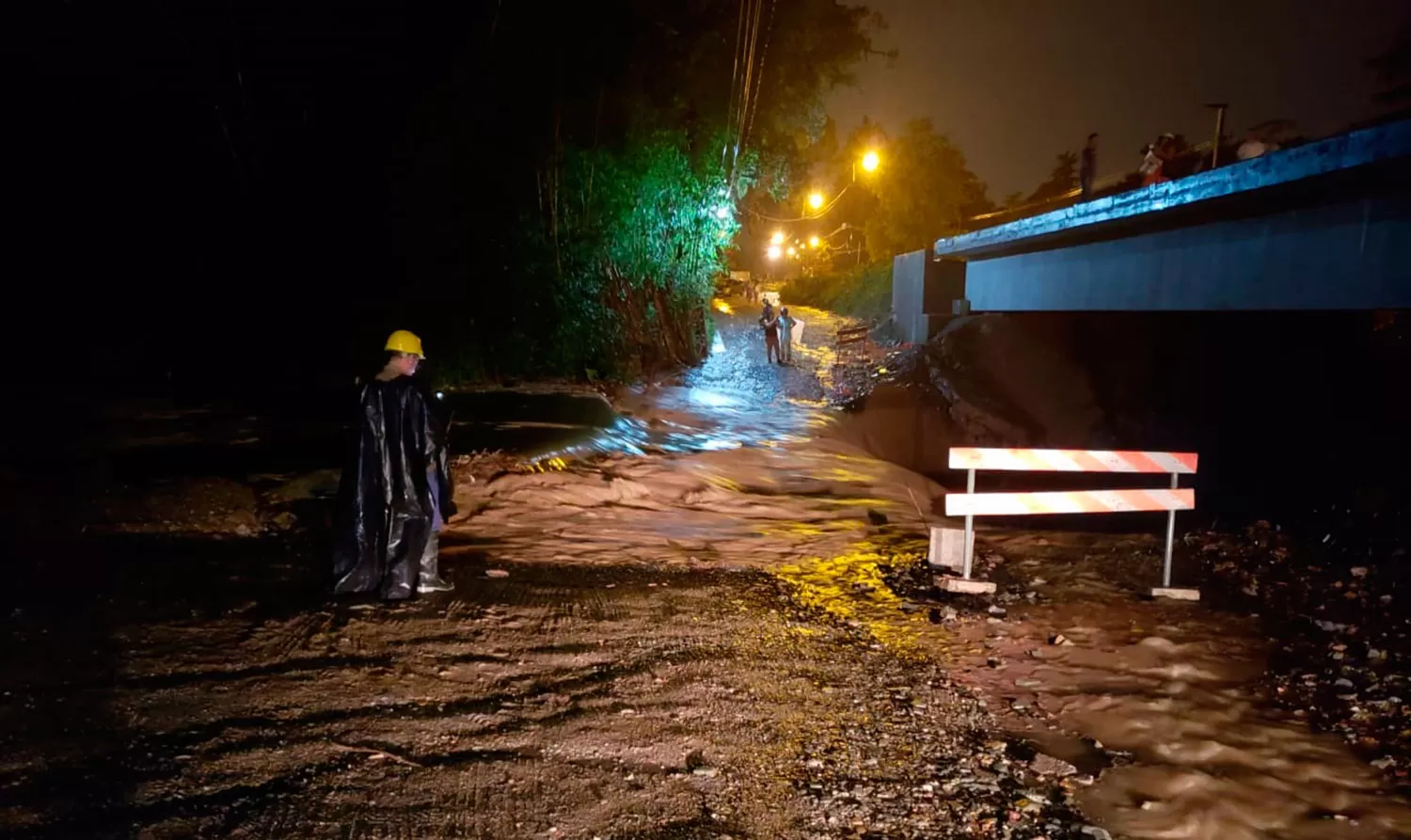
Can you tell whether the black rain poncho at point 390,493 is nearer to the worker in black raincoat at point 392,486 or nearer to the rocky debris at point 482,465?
the worker in black raincoat at point 392,486

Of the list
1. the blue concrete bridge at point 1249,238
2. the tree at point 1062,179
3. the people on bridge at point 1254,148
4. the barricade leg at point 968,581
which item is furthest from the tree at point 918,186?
the barricade leg at point 968,581

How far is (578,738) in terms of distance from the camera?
4125 millimetres

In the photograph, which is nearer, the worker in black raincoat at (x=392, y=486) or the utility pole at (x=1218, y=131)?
the worker in black raincoat at (x=392, y=486)

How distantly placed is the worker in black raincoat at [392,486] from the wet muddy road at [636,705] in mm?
284

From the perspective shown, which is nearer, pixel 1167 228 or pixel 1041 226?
pixel 1167 228

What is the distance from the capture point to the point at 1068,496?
6.91 meters

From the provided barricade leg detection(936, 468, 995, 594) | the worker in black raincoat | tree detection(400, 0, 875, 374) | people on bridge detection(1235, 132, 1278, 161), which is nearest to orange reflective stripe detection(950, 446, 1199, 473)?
barricade leg detection(936, 468, 995, 594)

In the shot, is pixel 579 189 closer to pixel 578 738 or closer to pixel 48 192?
pixel 48 192

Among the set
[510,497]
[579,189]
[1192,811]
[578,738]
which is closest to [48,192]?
[579,189]

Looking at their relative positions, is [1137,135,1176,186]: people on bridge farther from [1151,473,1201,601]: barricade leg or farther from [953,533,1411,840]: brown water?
[953,533,1411,840]: brown water

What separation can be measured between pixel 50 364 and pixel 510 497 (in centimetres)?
1510

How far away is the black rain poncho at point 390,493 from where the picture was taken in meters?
5.64

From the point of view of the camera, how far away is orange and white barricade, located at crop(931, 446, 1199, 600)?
22.5 feet

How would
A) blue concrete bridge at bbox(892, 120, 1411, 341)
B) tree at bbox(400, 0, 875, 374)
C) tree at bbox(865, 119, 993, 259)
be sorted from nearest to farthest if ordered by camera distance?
blue concrete bridge at bbox(892, 120, 1411, 341)
tree at bbox(400, 0, 875, 374)
tree at bbox(865, 119, 993, 259)
